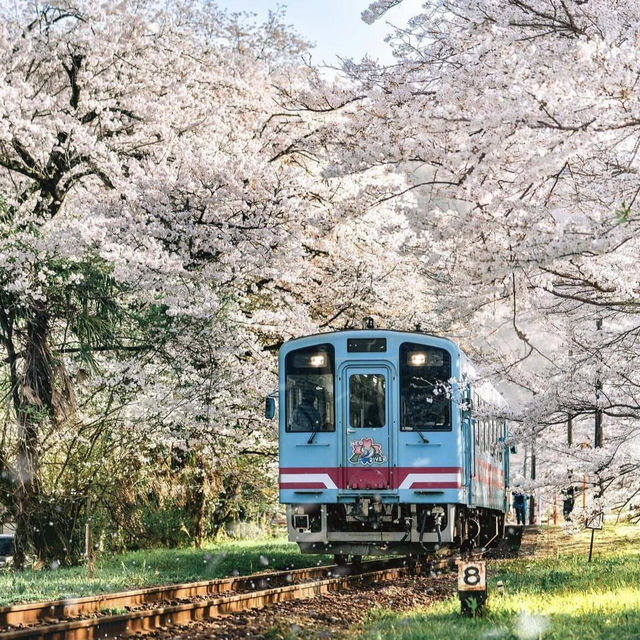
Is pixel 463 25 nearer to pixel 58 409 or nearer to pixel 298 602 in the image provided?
pixel 298 602

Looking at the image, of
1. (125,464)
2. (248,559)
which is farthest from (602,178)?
(125,464)

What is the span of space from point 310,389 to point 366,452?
107cm

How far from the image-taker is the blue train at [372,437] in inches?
510

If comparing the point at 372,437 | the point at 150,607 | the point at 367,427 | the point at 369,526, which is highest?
the point at 367,427

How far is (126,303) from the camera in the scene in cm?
1708

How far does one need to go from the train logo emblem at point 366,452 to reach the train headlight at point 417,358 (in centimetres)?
110

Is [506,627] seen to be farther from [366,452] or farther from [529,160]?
[366,452]

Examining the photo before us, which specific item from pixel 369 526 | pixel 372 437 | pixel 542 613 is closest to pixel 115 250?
pixel 372 437

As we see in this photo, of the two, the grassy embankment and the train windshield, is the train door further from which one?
the grassy embankment

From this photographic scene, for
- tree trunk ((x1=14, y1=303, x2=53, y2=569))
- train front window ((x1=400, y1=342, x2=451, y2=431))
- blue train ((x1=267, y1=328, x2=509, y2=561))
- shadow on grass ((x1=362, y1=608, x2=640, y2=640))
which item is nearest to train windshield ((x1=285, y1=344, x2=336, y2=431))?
blue train ((x1=267, y1=328, x2=509, y2=561))

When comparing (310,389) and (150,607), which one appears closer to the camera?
(150,607)

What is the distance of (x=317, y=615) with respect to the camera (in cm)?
898

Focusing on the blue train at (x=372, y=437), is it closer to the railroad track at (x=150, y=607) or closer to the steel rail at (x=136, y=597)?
the railroad track at (x=150, y=607)

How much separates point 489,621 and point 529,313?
697cm
